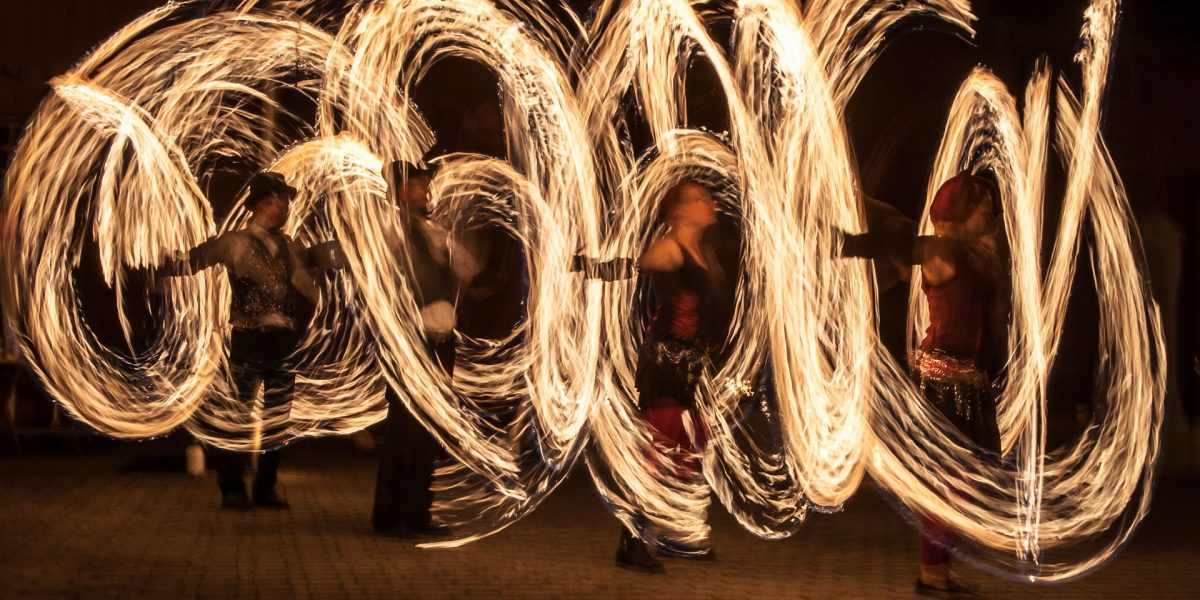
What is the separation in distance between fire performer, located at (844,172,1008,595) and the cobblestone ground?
0.30m

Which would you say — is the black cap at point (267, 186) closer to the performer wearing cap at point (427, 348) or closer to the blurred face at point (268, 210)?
the blurred face at point (268, 210)

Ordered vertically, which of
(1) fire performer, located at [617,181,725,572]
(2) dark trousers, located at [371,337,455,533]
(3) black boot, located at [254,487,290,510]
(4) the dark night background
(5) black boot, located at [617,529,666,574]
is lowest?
(3) black boot, located at [254,487,290,510]

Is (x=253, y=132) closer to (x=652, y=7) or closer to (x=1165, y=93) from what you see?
(x=652, y=7)

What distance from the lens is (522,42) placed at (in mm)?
8680

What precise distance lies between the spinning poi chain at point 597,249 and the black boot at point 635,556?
28 cm

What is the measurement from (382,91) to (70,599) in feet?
13.3

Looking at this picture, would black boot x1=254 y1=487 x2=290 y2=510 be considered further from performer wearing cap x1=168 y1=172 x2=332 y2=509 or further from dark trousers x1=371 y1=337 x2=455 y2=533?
dark trousers x1=371 y1=337 x2=455 y2=533

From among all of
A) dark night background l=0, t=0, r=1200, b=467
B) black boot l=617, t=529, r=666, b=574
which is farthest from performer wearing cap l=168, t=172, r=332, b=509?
dark night background l=0, t=0, r=1200, b=467

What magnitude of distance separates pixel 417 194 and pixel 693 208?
1.53 metres

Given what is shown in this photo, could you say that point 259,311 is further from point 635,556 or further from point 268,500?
point 635,556

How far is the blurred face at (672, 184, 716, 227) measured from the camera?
7.35 m

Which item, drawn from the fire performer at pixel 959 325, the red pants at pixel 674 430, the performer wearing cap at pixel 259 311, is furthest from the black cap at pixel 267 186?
the fire performer at pixel 959 325

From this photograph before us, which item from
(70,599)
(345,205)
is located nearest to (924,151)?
(345,205)

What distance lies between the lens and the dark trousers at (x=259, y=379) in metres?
9.10
